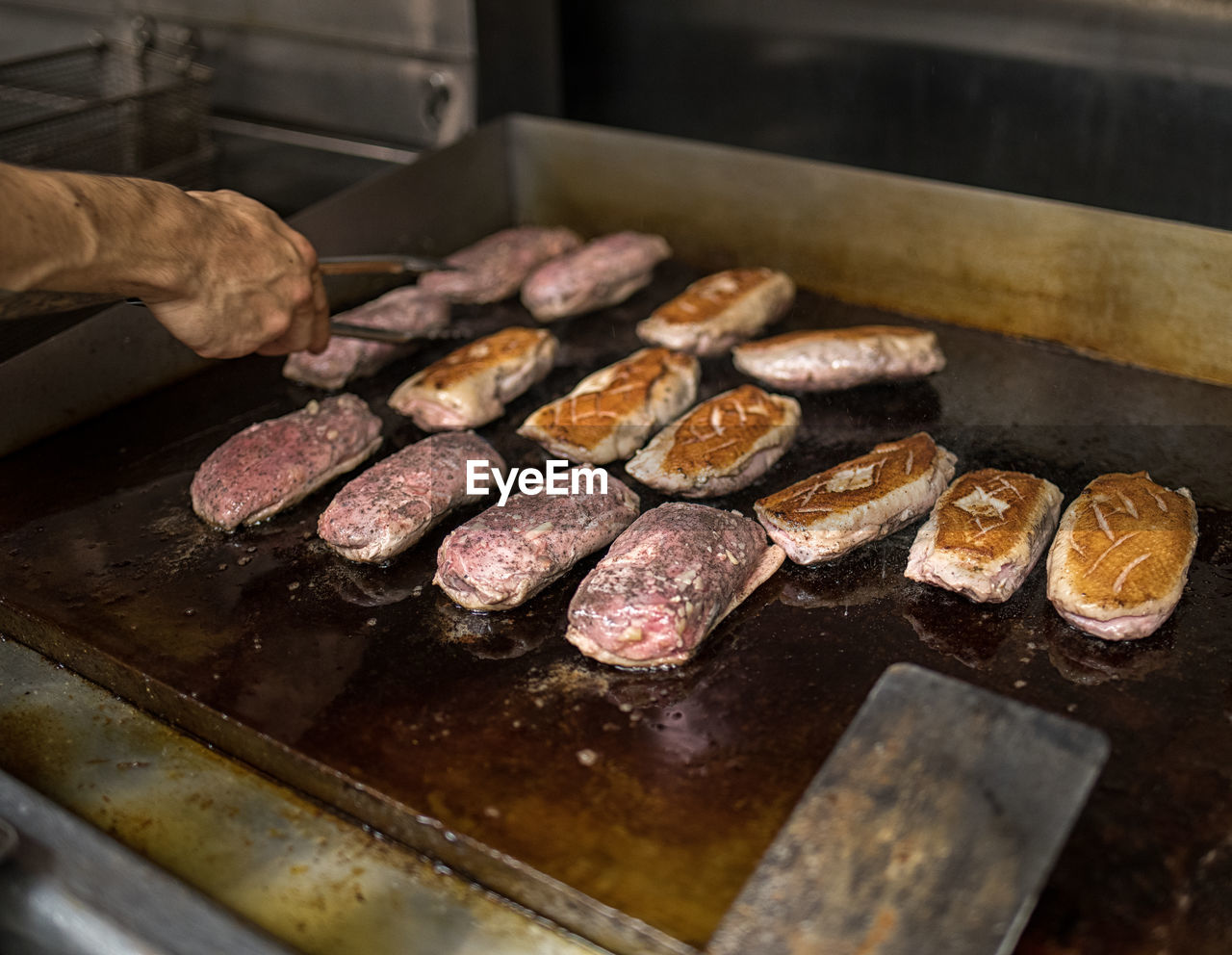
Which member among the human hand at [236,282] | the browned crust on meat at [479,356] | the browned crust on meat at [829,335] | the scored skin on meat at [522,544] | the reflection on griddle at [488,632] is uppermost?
the human hand at [236,282]

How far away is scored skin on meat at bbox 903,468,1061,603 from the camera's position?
2678 mm

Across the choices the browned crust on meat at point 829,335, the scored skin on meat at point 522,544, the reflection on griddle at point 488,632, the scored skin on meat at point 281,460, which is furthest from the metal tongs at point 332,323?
the browned crust on meat at point 829,335

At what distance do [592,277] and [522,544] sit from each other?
5.33 feet

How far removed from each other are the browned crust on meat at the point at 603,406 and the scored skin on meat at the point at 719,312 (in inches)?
9.6

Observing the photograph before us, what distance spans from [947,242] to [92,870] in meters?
3.14

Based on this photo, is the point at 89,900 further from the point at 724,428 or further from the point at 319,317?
the point at 724,428

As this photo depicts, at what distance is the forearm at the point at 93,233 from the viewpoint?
85.0 inches

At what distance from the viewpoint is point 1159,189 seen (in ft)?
13.0

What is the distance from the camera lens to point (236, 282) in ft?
8.91

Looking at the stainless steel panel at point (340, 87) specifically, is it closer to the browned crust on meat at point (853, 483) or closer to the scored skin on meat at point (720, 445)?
the scored skin on meat at point (720, 445)

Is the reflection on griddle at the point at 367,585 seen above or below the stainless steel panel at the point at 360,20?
below

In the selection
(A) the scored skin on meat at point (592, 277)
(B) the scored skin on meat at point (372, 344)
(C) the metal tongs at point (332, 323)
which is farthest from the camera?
(A) the scored skin on meat at point (592, 277)

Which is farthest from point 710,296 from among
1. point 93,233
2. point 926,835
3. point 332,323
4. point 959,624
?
point 926,835

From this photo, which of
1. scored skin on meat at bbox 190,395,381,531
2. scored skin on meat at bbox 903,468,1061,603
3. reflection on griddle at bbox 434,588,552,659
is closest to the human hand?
scored skin on meat at bbox 190,395,381,531
